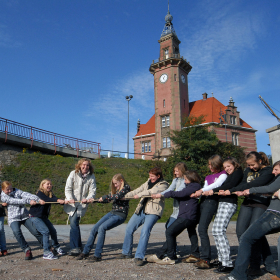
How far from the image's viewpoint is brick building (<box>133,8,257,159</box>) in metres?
37.3

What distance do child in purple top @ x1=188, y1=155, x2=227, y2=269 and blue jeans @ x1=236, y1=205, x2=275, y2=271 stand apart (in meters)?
0.49

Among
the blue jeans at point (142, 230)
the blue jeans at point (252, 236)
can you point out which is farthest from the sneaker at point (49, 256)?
the blue jeans at point (252, 236)

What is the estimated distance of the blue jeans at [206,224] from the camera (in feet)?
14.6

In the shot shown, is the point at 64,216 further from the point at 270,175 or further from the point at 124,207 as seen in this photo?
the point at 270,175

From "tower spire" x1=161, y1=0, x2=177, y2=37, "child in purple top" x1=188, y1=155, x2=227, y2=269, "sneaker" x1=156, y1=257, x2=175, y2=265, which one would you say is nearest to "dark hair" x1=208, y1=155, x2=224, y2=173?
"child in purple top" x1=188, y1=155, x2=227, y2=269

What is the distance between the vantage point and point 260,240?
164 inches

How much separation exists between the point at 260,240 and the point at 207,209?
0.95 m

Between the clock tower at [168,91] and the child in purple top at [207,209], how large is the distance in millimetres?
31375

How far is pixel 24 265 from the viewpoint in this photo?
4.76m

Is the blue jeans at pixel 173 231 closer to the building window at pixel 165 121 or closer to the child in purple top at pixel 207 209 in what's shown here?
the child in purple top at pixel 207 209

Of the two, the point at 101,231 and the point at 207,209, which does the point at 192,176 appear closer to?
the point at 207,209

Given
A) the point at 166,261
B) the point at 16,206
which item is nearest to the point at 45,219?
the point at 16,206

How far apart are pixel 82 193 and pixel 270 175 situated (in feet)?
12.8

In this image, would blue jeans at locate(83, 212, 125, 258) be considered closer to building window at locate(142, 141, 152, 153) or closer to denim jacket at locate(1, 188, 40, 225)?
denim jacket at locate(1, 188, 40, 225)
